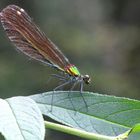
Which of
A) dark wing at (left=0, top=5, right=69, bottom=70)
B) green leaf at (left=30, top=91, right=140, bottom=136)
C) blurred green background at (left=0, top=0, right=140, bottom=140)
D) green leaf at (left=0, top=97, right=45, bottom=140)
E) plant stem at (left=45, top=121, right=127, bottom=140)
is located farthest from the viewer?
blurred green background at (left=0, top=0, right=140, bottom=140)

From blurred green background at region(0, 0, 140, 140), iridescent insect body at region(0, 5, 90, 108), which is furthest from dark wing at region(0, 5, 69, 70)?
blurred green background at region(0, 0, 140, 140)

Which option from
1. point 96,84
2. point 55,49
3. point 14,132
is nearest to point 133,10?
point 96,84

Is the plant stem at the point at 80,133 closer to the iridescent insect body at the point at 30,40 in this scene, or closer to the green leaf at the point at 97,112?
the green leaf at the point at 97,112

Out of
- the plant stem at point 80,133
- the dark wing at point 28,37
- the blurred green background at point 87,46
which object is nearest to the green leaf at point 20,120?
the plant stem at point 80,133

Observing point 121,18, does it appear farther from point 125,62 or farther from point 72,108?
point 72,108

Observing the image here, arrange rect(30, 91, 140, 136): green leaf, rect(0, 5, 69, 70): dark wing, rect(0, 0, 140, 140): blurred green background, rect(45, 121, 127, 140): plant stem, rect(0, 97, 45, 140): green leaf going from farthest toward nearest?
rect(0, 0, 140, 140): blurred green background < rect(0, 5, 69, 70): dark wing < rect(30, 91, 140, 136): green leaf < rect(45, 121, 127, 140): plant stem < rect(0, 97, 45, 140): green leaf

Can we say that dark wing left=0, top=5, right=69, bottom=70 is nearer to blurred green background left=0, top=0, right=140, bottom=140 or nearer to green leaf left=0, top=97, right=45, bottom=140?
green leaf left=0, top=97, right=45, bottom=140

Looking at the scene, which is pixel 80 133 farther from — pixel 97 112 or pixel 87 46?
pixel 87 46
